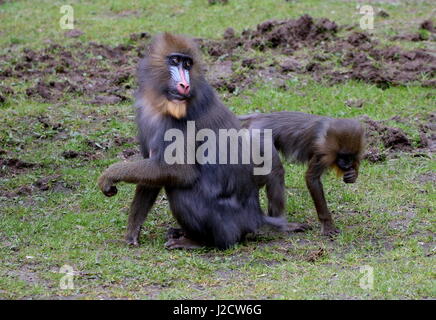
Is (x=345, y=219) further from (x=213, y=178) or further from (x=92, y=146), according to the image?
(x=92, y=146)

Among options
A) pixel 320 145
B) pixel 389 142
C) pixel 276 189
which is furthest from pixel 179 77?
pixel 389 142

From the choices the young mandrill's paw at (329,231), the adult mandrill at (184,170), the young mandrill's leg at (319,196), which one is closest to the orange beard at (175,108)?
the adult mandrill at (184,170)

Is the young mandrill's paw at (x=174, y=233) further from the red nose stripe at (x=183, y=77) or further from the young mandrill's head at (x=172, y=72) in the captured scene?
the red nose stripe at (x=183, y=77)

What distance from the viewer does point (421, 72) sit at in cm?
1227

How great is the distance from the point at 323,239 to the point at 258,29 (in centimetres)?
634

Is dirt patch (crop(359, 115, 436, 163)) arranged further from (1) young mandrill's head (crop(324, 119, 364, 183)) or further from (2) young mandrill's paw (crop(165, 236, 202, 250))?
(2) young mandrill's paw (crop(165, 236, 202, 250))

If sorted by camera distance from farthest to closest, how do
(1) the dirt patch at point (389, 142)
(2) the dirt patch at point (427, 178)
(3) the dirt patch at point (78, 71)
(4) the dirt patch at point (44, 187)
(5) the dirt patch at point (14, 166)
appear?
1. (3) the dirt patch at point (78, 71)
2. (1) the dirt patch at point (389, 142)
3. (5) the dirt patch at point (14, 166)
4. (2) the dirt patch at point (427, 178)
5. (4) the dirt patch at point (44, 187)

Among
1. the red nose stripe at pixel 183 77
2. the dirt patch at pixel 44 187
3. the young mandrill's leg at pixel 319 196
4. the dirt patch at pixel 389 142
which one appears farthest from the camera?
the dirt patch at pixel 389 142

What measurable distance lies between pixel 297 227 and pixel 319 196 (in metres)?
0.37

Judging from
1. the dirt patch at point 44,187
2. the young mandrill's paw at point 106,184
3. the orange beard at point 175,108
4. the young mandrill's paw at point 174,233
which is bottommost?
the young mandrill's paw at point 174,233

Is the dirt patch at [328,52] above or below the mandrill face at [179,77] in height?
below

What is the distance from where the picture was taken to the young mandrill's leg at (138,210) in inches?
308

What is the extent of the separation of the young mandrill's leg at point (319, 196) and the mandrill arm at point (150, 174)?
54.8 inches

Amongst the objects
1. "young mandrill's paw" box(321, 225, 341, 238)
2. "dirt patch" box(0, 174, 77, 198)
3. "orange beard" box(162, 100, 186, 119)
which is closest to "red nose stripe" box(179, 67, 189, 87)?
"orange beard" box(162, 100, 186, 119)
